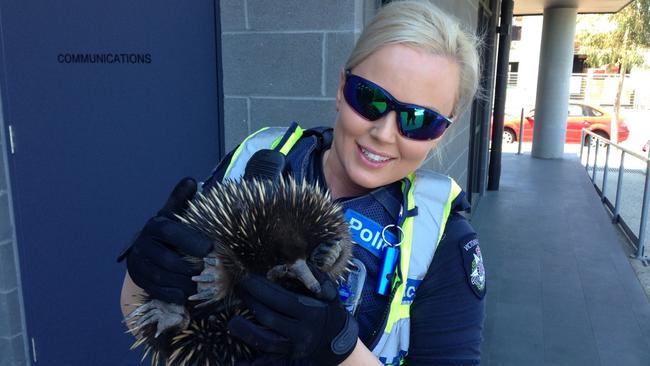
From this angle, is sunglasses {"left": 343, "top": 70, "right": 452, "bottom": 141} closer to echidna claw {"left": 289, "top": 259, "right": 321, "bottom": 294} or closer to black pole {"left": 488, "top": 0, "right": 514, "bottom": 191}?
echidna claw {"left": 289, "top": 259, "right": 321, "bottom": 294}

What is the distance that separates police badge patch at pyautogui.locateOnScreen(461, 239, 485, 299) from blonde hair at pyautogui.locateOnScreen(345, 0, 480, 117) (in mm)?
423

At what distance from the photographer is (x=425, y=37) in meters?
1.47

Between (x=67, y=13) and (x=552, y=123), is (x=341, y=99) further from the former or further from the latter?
(x=552, y=123)

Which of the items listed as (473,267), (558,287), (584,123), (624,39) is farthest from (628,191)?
(624,39)

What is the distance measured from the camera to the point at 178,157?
121 inches

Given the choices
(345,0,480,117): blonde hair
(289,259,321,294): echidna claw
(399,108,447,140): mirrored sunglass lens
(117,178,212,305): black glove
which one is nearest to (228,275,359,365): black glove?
(289,259,321,294): echidna claw

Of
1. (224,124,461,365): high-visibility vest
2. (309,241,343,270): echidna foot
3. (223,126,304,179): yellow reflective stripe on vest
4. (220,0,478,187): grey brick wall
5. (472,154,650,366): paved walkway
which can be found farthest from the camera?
(472,154,650,366): paved walkway

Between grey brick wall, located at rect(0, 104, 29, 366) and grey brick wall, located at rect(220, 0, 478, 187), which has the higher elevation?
grey brick wall, located at rect(220, 0, 478, 187)

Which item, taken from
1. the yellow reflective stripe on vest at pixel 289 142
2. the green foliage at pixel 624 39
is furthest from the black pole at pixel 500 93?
the green foliage at pixel 624 39

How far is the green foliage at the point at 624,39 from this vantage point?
18.3m

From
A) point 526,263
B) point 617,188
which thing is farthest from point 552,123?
point 526,263

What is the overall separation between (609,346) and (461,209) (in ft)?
12.2

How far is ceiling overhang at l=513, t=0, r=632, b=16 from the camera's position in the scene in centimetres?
1334

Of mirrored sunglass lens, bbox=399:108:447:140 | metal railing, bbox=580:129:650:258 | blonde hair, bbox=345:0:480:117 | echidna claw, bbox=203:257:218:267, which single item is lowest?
metal railing, bbox=580:129:650:258
